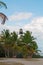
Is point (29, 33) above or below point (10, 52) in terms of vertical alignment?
above

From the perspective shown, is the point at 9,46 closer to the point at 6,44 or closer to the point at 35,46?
the point at 6,44

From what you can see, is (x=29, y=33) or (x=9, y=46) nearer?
(x=9, y=46)

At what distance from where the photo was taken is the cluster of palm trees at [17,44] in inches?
2480

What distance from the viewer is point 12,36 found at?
2633 inches

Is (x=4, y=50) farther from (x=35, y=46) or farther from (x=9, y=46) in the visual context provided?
(x=35, y=46)

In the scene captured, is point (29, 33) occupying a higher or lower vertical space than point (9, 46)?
higher

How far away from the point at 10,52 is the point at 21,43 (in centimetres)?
397

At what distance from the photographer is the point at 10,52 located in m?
65.1

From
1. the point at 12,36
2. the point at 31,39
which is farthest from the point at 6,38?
the point at 31,39

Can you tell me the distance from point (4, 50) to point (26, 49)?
6234 millimetres

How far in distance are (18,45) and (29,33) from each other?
17.0ft

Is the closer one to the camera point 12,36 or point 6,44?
point 6,44

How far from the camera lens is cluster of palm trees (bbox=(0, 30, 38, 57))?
63000mm

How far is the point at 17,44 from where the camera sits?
6531 cm
